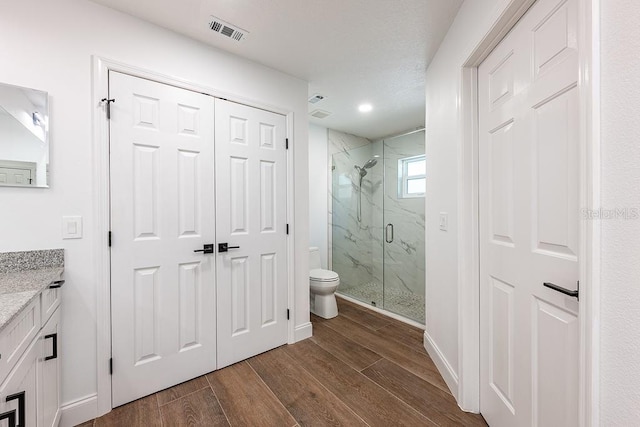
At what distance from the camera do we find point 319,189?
377 cm

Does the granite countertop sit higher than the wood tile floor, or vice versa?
the granite countertop

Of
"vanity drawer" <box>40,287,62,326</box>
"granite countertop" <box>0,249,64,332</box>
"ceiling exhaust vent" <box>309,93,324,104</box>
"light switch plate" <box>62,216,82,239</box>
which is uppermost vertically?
"ceiling exhaust vent" <box>309,93,324,104</box>

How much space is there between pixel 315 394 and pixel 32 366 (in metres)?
1.41

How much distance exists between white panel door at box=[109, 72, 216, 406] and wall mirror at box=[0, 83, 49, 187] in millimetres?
292

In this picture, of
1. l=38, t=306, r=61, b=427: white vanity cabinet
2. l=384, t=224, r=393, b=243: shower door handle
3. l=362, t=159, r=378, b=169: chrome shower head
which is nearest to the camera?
l=38, t=306, r=61, b=427: white vanity cabinet

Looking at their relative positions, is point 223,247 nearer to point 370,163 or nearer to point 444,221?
point 444,221

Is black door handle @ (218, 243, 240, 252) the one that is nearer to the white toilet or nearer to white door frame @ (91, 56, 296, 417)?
white door frame @ (91, 56, 296, 417)

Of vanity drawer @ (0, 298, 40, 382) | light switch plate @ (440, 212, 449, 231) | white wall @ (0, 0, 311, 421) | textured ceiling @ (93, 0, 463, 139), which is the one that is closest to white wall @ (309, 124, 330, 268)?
textured ceiling @ (93, 0, 463, 139)

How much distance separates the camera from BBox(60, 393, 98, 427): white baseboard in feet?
4.66

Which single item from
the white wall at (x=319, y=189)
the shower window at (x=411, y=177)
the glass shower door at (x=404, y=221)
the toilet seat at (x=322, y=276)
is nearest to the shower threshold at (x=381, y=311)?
the glass shower door at (x=404, y=221)

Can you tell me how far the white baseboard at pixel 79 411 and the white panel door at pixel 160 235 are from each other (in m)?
0.10

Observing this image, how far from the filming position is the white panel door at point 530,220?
3.05 ft

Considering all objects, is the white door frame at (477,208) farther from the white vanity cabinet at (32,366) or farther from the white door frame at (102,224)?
the white door frame at (102,224)

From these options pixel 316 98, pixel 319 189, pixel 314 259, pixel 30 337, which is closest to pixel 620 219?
pixel 30 337
